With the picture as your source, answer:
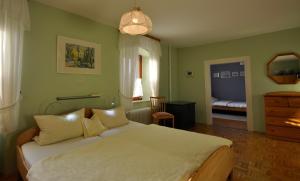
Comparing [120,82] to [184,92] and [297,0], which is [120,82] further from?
[297,0]

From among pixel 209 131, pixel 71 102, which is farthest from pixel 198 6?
pixel 209 131

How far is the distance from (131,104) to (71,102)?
123 centimetres

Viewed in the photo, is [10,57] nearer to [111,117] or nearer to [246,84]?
[111,117]

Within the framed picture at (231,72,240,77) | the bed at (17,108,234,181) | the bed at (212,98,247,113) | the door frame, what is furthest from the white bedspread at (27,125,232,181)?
the framed picture at (231,72,240,77)

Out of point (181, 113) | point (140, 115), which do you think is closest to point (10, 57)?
point (140, 115)

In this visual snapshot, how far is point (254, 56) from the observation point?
13.1 ft

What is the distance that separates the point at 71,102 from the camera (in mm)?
2643

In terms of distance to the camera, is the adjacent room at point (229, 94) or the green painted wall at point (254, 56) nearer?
the green painted wall at point (254, 56)

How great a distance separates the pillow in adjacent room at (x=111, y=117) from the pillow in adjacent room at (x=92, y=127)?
0.11 meters

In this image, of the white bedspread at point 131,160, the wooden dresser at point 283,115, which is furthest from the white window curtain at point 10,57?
the wooden dresser at point 283,115

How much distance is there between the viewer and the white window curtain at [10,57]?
1930 mm

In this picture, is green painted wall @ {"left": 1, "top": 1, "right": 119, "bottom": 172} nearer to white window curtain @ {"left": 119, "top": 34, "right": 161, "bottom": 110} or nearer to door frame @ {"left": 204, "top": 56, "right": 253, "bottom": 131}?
white window curtain @ {"left": 119, "top": 34, "right": 161, "bottom": 110}

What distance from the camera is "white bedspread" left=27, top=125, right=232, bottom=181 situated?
1.20 meters

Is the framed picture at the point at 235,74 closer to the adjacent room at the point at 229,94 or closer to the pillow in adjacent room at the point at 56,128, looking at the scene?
the adjacent room at the point at 229,94
